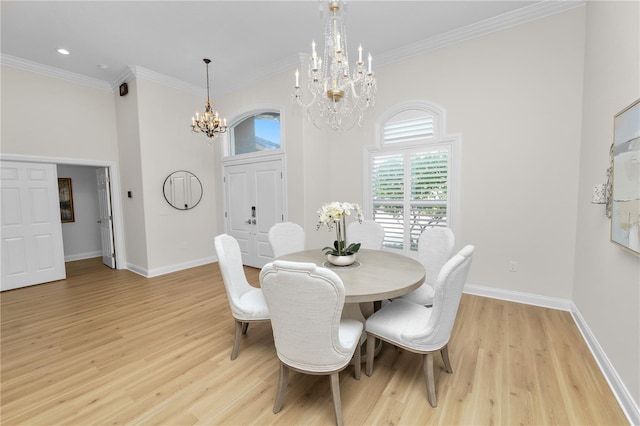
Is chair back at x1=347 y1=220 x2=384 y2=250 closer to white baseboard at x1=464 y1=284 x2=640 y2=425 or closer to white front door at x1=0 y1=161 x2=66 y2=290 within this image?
white baseboard at x1=464 y1=284 x2=640 y2=425

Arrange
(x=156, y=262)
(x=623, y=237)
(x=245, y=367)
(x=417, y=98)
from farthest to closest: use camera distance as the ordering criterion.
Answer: (x=156, y=262), (x=417, y=98), (x=245, y=367), (x=623, y=237)

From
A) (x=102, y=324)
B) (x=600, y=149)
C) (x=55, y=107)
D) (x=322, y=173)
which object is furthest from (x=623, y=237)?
(x=55, y=107)

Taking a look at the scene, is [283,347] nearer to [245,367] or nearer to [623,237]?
[245,367]

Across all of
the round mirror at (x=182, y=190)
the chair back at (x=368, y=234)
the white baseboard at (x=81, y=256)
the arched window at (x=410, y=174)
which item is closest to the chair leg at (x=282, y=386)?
the chair back at (x=368, y=234)

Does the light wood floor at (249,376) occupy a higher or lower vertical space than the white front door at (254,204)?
Answer: lower

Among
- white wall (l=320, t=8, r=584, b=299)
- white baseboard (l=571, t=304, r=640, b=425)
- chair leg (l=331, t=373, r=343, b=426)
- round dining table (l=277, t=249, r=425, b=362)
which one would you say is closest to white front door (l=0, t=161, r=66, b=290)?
round dining table (l=277, t=249, r=425, b=362)

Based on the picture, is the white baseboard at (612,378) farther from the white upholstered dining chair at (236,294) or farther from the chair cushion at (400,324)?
the white upholstered dining chair at (236,294)

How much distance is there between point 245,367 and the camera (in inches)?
85.2

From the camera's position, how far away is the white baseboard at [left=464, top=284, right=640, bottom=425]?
165 cm

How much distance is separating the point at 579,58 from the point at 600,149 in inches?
46.7

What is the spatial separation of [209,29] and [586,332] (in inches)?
199

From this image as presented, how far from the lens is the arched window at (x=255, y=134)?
4719mm

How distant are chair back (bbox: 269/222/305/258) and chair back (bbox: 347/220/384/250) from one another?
65 cm

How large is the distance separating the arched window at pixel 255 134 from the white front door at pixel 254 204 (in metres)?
0.33
